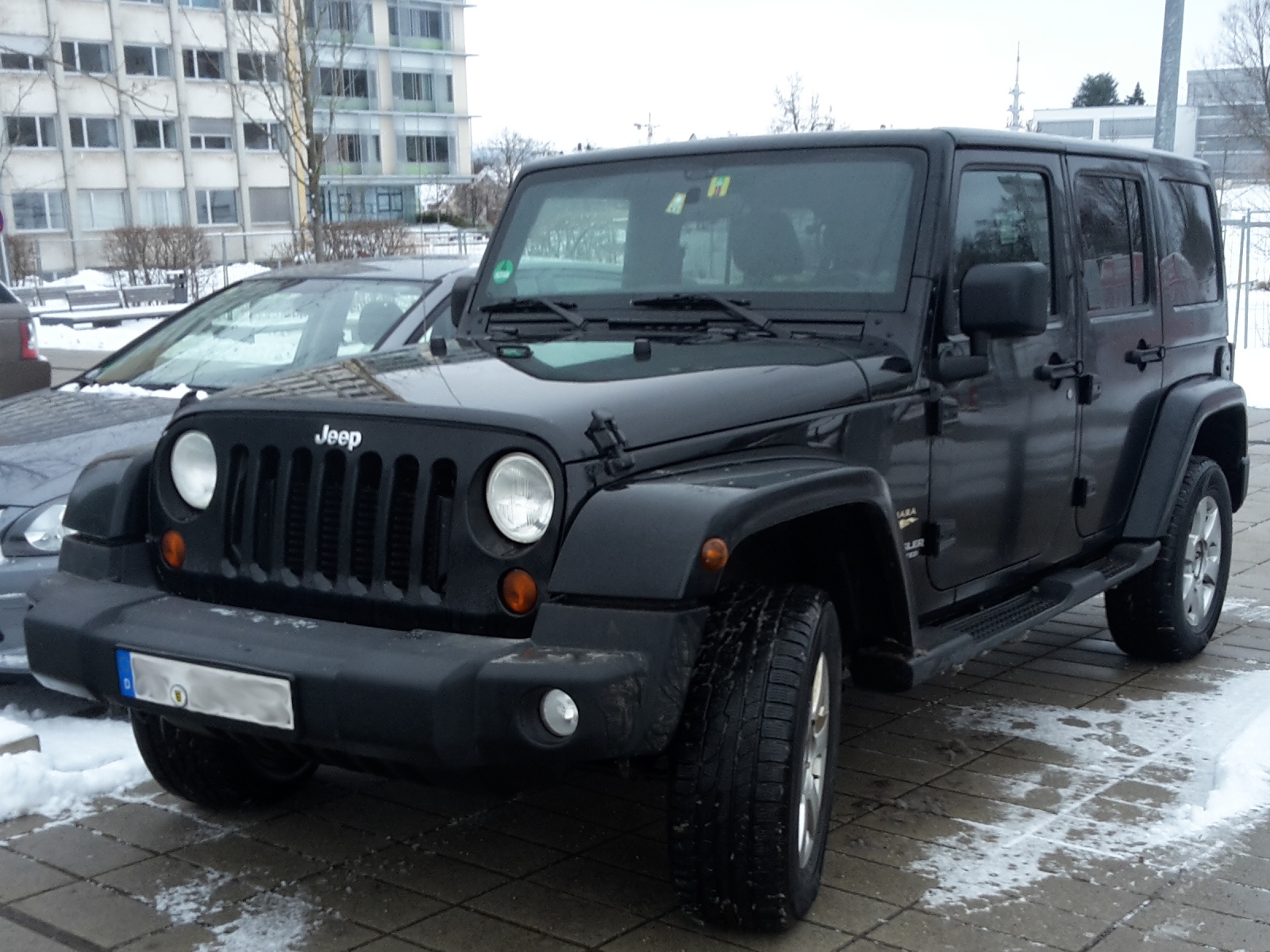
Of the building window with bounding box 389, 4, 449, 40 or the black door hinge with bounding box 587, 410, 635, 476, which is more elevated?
the building window with bounding box 389, 4, 449, 40

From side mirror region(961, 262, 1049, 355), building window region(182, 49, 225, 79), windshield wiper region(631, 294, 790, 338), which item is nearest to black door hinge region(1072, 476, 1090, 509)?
side mirror region(961, 262, 1049, 355)

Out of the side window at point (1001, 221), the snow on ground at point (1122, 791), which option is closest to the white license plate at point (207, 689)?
the snow on ground at point (1122, 791)

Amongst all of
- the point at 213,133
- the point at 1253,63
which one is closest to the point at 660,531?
the point at 1253,63

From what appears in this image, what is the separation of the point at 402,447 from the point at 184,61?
53635 mm

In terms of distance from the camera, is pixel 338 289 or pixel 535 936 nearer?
pixel 535 936

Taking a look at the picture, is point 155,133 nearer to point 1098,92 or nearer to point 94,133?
point 94,133

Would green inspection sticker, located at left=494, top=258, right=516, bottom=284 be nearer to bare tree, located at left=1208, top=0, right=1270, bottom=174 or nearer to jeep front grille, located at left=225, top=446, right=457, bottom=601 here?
jeep front grille, located at left=225, top=446, right=457, bottom=601

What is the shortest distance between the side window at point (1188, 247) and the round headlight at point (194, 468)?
12.3 feet

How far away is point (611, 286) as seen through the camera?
4.45 metres

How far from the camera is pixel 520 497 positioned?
312 cm

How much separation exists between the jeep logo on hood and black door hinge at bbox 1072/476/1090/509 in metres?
2.70

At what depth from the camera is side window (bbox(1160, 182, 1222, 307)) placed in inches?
223

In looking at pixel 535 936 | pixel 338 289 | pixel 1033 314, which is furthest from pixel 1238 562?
pixel 535 936

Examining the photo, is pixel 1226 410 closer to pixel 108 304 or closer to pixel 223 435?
pixel 223 435
